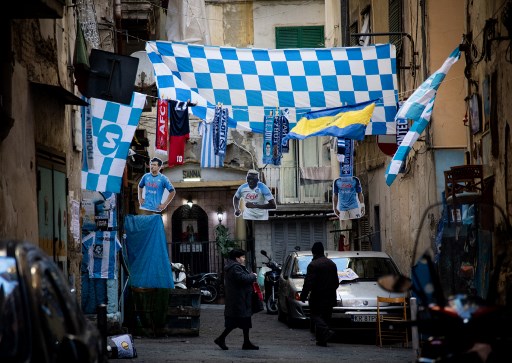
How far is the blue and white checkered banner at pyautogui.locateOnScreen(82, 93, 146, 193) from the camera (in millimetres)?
16859

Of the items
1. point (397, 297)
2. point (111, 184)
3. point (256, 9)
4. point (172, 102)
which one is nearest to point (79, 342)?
point (111, 184)

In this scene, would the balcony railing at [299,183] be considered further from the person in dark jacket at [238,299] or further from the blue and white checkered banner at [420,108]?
the blue and white checkered banner at [420,108]

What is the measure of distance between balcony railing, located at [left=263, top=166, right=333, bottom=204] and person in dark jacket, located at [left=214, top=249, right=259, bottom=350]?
2408 cm

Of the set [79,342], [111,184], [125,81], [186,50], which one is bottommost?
[79,342]

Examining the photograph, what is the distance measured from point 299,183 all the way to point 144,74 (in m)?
14.5

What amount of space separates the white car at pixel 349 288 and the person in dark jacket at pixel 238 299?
226 cm

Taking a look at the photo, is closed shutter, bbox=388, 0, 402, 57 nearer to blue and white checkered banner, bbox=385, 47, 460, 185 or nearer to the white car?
the white car

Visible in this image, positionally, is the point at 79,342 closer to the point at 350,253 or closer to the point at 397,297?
the point at 397,297

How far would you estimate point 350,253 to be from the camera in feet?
72.6

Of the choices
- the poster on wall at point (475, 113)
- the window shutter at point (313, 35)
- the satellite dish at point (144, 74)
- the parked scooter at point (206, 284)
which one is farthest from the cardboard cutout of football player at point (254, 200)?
the window shutter at point (313, 35)

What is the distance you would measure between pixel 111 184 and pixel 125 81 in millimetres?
1998

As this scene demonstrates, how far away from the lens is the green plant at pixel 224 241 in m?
39.1

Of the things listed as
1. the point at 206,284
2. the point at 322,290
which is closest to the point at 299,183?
the point at 206,284

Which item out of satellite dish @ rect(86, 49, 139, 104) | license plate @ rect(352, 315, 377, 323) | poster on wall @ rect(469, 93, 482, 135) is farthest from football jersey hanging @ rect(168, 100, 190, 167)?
poster on wall @ rect(469, 93, 482, 135)
